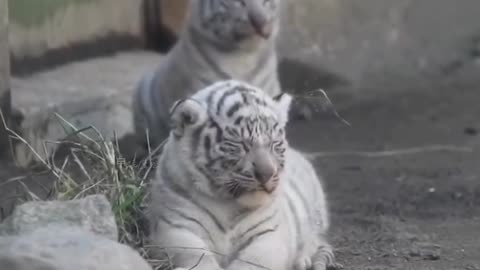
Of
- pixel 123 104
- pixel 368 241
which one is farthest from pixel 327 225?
pixel 123 104

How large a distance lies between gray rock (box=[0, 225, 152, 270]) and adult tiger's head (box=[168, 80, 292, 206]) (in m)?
0.45

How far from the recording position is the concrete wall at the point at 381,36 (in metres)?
8.57

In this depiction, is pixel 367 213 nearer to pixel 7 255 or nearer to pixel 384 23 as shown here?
pixel 7 255

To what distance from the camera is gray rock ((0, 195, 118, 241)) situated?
3889mm

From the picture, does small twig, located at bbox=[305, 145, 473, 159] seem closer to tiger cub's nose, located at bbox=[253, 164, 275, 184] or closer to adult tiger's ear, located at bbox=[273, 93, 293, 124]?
adult tiger's ear, located at bbox=[273, 93, 293, 124]

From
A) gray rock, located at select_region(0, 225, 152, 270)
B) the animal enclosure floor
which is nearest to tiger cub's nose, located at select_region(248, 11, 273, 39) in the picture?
the animal enclosure floor

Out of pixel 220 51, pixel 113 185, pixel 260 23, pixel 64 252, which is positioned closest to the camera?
pixel 64 252

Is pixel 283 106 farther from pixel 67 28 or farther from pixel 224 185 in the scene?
pixel 67 28

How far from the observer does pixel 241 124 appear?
3.98 m

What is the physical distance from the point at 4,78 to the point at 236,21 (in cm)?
124

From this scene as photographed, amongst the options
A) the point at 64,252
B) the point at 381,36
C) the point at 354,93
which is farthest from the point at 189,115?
the point at 381,36

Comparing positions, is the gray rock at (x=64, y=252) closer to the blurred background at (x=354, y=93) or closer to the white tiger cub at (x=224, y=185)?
the white tiger cub at (x=224, y=185)

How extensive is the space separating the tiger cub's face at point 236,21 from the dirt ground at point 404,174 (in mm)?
847

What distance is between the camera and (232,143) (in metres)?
3.97
